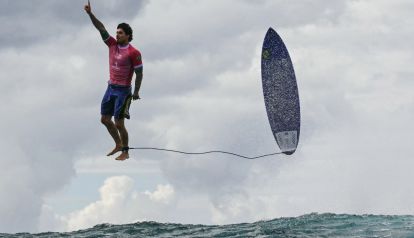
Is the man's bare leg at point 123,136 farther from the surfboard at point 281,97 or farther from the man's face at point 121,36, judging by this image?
the surfboard at point 281,97

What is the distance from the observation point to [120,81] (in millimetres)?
15625

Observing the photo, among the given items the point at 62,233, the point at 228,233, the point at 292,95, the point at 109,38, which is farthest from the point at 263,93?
the point at 62,233

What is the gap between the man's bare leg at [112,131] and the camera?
16.1m

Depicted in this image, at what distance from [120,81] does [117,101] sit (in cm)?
55

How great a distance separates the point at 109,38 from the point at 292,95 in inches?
274

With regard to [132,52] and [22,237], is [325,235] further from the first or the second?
[22,237]

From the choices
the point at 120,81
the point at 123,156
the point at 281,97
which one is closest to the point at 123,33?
the point at 120,81

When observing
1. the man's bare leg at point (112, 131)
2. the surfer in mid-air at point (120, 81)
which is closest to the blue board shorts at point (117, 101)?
the surfer in mid-air at point (120, 81)

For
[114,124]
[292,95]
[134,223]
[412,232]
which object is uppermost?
[292,95]

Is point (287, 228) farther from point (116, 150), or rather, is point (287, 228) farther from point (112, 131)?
point (112, 131)

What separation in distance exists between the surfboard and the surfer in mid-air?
572 cm

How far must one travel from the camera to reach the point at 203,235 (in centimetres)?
1795

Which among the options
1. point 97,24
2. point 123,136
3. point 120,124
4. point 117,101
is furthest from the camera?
point 123,136

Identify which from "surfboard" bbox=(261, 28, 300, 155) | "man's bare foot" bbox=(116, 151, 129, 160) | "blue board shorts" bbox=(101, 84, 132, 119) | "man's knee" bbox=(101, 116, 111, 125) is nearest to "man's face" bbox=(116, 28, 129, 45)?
"blue board shorts" bbox=(101, 84, 132, 119)
